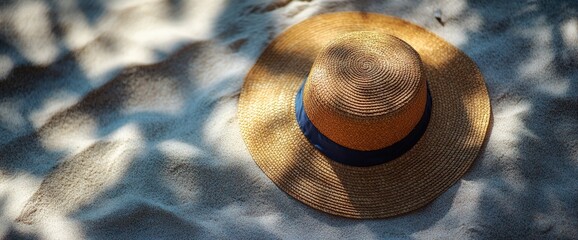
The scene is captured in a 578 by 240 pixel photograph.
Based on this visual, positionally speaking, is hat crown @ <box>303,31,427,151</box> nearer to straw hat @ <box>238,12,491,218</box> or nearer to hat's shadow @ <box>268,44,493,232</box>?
straw hat @ <box>238,12,491,218</box>

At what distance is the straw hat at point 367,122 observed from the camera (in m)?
1.91

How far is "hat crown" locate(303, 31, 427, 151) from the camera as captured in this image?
1890mm

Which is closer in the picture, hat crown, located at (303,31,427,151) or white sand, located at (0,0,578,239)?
hat crown, located at (303,31,427,151)

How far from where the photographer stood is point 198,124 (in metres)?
2.30

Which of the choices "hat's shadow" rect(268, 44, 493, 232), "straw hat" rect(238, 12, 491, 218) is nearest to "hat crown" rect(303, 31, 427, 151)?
"straw hat" rect(238, 12, 491, 218)

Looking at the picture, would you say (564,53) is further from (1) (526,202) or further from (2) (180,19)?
(2) (180,19)

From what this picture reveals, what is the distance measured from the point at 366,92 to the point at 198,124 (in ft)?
2.62

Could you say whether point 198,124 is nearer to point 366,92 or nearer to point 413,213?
point 366,92

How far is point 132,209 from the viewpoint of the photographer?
6.86ft

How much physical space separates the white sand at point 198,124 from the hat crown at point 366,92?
0.34m

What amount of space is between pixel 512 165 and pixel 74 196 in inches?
70.1

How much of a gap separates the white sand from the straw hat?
0.08m

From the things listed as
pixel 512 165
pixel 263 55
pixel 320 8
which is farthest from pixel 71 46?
pixel 512 165

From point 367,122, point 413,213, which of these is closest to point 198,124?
point 367,122
